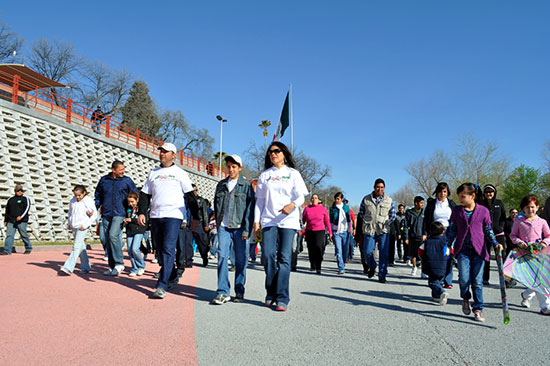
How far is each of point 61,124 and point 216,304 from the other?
1791cm

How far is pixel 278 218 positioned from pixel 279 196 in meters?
0.28

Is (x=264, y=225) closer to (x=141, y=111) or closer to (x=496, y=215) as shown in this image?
→ (x=496, y=215)

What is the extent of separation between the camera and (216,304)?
492 centimetres

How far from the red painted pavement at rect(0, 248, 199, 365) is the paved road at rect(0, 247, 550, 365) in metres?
0.01

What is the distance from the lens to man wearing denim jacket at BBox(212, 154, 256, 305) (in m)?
5.10

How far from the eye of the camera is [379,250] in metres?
7.62

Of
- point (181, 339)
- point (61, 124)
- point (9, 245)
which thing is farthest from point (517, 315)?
point (61, 124)

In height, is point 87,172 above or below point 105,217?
above

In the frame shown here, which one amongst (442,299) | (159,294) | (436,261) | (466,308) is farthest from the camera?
(436,261)

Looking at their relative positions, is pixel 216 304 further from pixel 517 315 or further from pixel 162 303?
pixel 517 315

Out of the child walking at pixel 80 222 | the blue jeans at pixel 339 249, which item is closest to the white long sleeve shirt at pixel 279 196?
the child walking at pixel 80 222

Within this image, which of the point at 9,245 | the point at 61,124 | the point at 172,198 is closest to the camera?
the point at 172,198

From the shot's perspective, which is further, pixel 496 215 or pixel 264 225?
pixel 496 215

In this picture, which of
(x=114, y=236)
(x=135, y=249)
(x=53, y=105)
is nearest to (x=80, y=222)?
(x=114, y=236)
